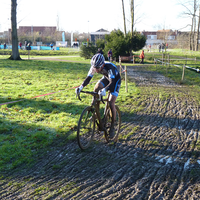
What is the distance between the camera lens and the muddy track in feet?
12.6

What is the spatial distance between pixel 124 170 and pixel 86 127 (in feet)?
4.44

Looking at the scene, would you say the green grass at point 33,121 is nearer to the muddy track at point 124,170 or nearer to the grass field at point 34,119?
the grass field at point 34,119

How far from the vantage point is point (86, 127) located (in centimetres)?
546

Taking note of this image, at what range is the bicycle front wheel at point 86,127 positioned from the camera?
5.17m

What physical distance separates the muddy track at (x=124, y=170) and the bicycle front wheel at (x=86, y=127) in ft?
0.68

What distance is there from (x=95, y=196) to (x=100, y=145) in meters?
2.11

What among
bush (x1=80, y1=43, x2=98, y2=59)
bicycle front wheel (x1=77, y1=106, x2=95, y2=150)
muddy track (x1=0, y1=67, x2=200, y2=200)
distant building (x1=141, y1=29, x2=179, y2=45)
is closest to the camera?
muddy track (x1=0, y1=67, x2=200, y2=200)

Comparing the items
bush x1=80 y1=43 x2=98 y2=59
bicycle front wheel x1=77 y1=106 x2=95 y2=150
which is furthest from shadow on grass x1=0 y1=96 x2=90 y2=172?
bush x1=80 y1=43 x2=98 y2=59

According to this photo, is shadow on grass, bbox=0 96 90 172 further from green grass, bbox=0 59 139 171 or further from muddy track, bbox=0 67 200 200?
muddy track, bbox=0 67 200 200

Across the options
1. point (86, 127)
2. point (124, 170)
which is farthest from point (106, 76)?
point (124, 170)

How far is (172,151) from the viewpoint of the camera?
219 inches

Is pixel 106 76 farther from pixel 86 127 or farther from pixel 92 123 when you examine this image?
pixel 86 127

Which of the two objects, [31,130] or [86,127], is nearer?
[86,127]

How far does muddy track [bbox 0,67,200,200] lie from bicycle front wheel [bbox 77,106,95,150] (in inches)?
8.1
